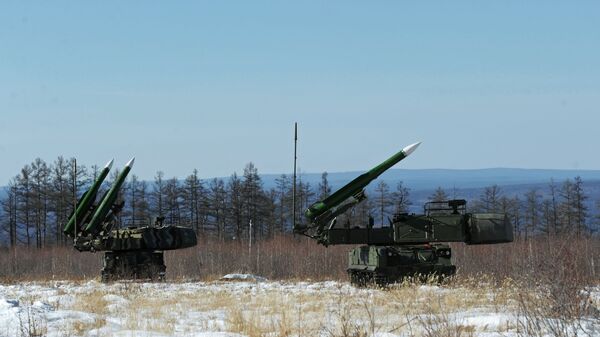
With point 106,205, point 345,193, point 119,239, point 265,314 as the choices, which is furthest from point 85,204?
point 265,314

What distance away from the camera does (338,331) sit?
35.9ft

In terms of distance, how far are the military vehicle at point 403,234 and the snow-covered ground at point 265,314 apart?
1329mm

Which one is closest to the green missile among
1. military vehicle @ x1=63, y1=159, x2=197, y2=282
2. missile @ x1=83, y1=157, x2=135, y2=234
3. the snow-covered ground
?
the snow-covered ground

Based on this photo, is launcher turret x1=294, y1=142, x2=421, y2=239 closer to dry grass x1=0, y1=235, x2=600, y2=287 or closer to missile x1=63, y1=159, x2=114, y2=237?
dry grass x1=0, y1=235, x2=600, y2=287

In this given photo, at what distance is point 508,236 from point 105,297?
10684 mm

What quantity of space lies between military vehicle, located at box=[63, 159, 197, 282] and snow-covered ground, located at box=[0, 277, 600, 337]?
518 cm

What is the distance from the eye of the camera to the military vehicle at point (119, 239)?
1043 inches

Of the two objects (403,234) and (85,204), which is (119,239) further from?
(403,234)

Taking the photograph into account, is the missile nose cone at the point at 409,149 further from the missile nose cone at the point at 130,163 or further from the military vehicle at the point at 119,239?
the missile nose cone at the point at 130,163

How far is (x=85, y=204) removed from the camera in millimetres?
27000

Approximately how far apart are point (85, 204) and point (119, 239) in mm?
1802

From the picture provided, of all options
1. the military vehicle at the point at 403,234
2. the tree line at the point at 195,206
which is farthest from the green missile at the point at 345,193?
the tree line at the point at 195,206

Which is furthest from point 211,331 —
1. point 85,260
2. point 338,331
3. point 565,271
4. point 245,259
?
point 85,260

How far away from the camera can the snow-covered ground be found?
1088cm
